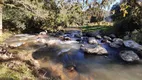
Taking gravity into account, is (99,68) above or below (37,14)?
below

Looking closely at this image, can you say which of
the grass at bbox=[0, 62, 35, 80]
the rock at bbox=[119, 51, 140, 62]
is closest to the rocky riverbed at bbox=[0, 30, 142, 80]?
the rock at bbox=[119, 51, 140, 62]

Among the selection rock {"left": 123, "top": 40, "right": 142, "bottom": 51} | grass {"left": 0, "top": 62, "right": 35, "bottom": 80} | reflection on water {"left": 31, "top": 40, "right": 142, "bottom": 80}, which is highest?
grass {"left": 0, "top": 62, "right": 35, "bottom": 80}

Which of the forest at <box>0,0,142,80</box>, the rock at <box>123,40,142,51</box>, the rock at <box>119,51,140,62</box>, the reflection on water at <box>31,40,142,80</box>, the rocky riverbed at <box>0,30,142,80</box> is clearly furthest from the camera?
the rock at <box>123,40,142,51</box>

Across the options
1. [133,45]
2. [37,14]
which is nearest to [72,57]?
[133,45]

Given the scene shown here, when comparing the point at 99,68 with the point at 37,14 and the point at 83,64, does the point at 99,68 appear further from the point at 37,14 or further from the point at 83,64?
the point at 37,14

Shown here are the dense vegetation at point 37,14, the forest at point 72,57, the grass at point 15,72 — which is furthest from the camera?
the dense vegetation at point 37,14

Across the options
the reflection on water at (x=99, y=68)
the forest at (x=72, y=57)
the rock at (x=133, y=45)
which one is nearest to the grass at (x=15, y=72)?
the forest at (x=72, y=57)

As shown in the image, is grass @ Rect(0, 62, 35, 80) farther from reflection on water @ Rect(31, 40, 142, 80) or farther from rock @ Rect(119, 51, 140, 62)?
rock @ Rect(119, 51, 140, 62)

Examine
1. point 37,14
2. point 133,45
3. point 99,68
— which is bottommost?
point 133,45

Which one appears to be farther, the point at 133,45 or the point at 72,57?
the point at 133,45

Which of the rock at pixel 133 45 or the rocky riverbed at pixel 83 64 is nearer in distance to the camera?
the rocky riverbed at pixel 83 64

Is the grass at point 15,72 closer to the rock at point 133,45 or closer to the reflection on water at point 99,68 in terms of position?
the reflection on water at point 99,68

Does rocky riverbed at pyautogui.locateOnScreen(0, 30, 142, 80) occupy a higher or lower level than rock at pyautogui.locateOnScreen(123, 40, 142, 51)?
higher

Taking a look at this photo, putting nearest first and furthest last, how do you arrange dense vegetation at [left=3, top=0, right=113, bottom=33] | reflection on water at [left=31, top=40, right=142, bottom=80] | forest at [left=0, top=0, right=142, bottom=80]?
forest at [left=0, top=0, right=142, bottom=80] → reflection on water at [left=31, top=40, right=142, bottom=80] → dense vegetation at [left=3, top=0, right=113, bottom=33]
